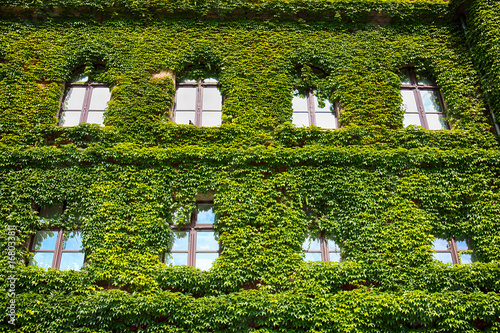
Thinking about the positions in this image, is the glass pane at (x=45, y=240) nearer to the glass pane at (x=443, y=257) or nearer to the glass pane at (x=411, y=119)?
the glass pane at (x=443, y=257)

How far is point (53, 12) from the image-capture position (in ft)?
41.0

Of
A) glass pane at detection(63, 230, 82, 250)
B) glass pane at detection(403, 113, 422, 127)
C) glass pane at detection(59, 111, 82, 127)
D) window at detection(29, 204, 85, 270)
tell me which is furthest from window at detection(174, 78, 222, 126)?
glass pane at detection(403, 113, 422, 127)

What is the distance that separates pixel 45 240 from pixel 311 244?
19.4 feet

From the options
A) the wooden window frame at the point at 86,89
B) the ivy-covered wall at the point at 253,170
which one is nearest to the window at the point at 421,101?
the ivy-covered wall at the point at 253,170

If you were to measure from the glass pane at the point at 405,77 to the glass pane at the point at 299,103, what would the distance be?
2.85 metres

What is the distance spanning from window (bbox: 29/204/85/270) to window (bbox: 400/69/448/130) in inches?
339

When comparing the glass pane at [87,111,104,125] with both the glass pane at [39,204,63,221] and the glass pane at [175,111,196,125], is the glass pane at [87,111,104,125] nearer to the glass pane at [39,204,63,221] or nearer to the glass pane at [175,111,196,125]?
the glass pane at [175,111,196,125]

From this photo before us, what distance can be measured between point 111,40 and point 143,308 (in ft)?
24.8

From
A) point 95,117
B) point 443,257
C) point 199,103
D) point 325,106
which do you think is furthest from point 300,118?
point 95,117

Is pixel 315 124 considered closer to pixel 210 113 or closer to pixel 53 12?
pixel 210 113

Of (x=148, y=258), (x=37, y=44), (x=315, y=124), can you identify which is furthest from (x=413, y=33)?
(x=37, y=44)

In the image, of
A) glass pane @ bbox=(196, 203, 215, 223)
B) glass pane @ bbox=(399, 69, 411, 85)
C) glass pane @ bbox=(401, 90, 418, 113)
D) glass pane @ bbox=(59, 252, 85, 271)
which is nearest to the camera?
glass pane @ bbox=(59, 252, 85, 271)

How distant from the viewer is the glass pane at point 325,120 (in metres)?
11.4

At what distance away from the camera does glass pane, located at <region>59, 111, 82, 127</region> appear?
11211 millimetres
